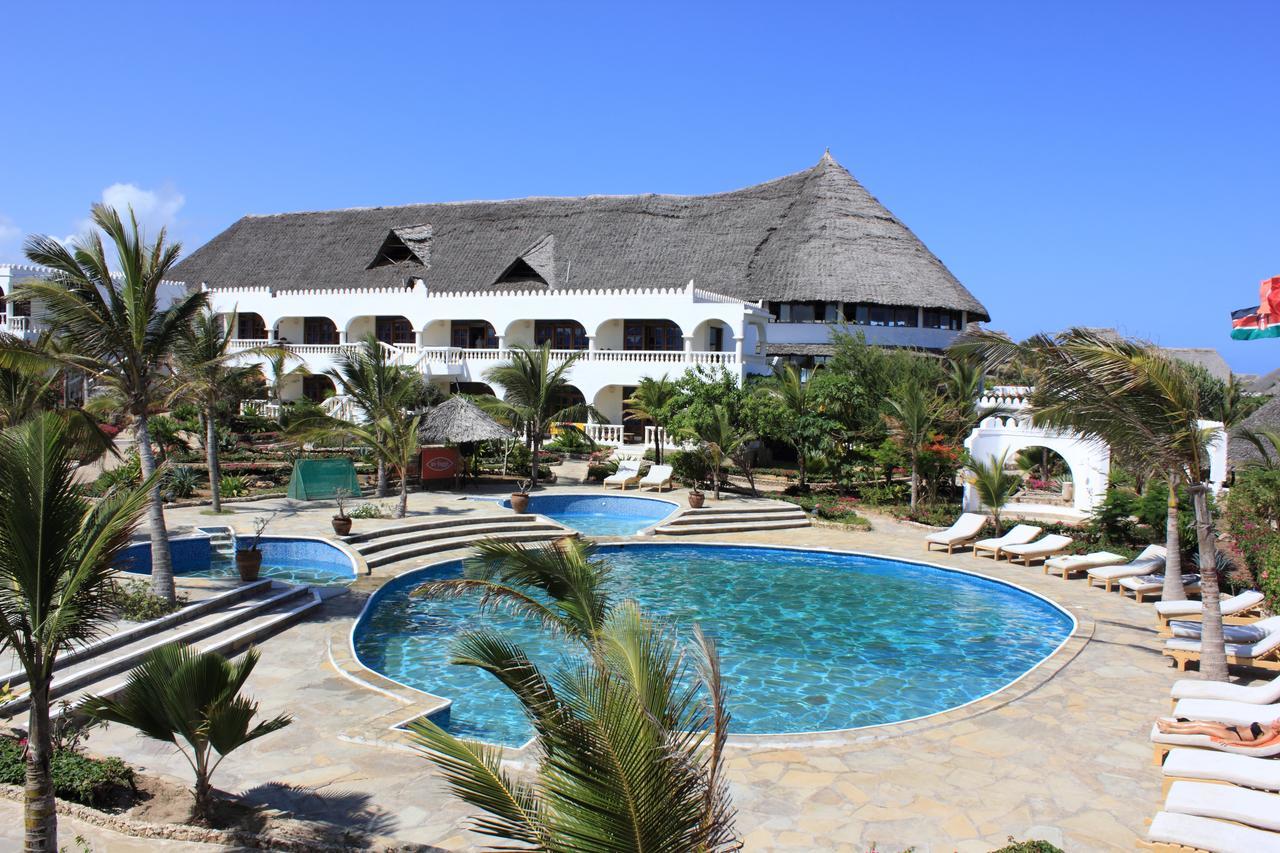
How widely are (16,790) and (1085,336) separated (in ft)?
32.9

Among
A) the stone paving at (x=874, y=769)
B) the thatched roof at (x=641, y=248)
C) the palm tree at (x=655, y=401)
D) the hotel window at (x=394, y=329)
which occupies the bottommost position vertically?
the stone paving at (x=874, y=769)

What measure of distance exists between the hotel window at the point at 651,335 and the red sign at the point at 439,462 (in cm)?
1064

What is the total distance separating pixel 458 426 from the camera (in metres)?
21.7

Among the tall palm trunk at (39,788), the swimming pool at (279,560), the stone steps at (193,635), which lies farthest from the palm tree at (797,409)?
the tall palm trunk at (39,788)

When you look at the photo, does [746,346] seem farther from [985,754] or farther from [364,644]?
[985,754]

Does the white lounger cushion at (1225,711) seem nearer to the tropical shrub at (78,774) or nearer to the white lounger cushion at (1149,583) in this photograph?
the white lounger cushion at (1149,583)

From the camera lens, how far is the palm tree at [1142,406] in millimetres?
8773

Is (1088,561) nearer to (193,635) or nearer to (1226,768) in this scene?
(1226,768)

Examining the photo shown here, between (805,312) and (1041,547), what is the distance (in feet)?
53.4

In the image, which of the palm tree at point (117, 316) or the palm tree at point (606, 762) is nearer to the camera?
the palm tree at point (606, 762)

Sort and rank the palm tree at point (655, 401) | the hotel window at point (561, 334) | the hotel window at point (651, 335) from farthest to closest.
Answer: the hotel window at point (561, 334)
the hotel window at point (651, 335)
the palm tree at point (655, 401)

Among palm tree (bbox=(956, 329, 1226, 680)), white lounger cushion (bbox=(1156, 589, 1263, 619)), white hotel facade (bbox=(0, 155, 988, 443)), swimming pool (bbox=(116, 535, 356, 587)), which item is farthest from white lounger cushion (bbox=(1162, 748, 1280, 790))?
white hotel facade (bbox=(0, 155, 988, 443))

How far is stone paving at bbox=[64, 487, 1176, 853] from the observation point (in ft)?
21.0

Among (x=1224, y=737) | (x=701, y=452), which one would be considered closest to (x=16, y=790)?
(x=1224, y=737)
